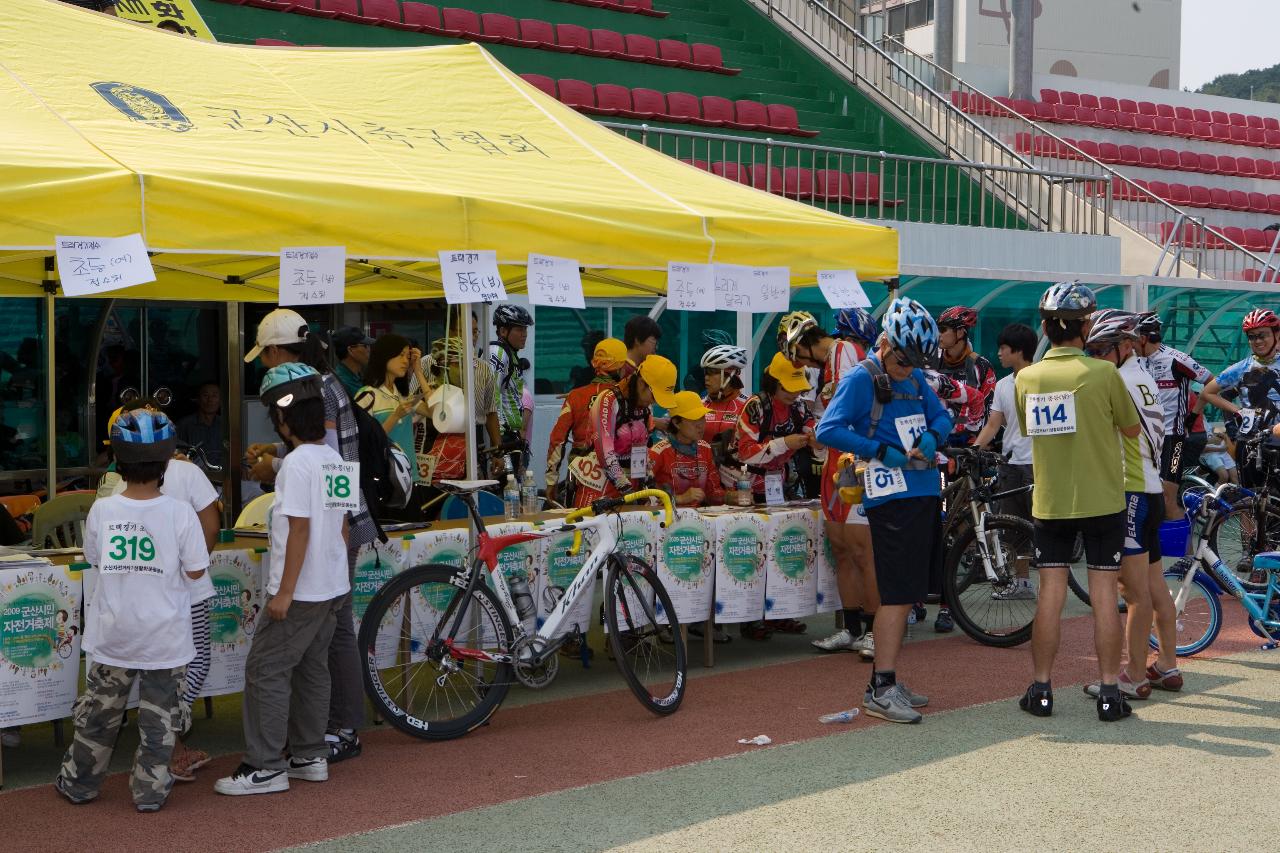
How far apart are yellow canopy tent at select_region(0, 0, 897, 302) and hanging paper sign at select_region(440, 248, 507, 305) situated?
6 cm

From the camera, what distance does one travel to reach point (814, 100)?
2223 cm

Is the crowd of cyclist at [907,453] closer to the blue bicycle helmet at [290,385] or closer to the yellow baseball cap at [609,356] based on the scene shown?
the yellow baseball cap at [609,356]

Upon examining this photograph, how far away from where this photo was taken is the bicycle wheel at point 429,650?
5773 mm

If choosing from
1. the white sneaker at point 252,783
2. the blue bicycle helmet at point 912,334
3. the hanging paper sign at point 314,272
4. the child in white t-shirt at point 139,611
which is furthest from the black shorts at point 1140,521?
the child in white t-shirt at point 139,611

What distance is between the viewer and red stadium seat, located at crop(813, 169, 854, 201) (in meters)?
15.9

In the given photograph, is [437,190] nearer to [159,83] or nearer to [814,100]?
[159,83]

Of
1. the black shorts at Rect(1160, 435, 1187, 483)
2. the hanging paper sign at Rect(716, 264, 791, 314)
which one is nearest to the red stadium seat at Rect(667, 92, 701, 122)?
the black shorts at Rect(1160, 435, 1187, 483)

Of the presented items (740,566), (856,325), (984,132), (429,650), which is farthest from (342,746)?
(984,132)

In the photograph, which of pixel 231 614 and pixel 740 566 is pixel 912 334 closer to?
pixel 740 566

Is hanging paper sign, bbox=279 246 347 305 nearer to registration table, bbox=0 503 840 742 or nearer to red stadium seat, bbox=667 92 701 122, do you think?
registration table, bbox=0 503 840 742

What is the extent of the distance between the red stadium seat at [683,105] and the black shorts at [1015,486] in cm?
1175

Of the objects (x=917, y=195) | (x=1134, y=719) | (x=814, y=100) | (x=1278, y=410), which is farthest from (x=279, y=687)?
(x=814, y=100)

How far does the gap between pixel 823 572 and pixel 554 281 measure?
2.48m

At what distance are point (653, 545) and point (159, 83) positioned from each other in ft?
10.9
